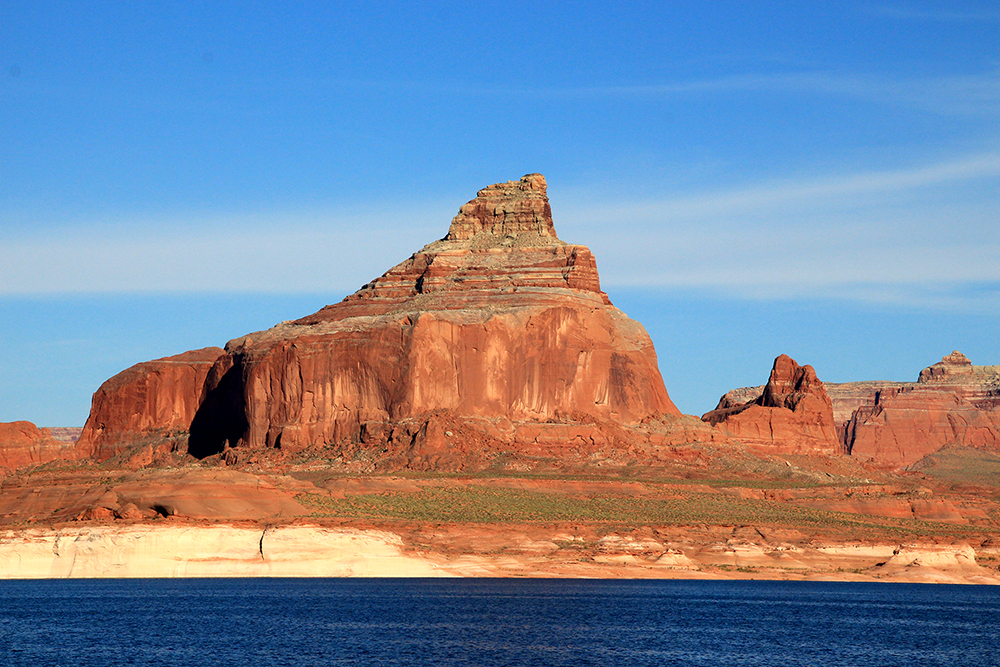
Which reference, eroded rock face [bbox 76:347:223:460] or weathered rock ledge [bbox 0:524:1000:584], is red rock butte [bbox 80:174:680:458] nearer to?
eroded rock face [bbox 76:347:223:460]

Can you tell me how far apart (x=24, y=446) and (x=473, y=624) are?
87818 millimetres

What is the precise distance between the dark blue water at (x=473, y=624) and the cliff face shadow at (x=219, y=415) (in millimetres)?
62368

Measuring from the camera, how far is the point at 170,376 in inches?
6575

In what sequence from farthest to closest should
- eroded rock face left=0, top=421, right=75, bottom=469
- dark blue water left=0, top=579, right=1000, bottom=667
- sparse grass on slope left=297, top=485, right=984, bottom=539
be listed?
1. eroded rock face left=0, top=421, right=75, bottom=469
2. sparse grass on slope left=297, top=485, right=984, bottom=539
3. dark blue water left=0, top=579, right=1000, bottom=667

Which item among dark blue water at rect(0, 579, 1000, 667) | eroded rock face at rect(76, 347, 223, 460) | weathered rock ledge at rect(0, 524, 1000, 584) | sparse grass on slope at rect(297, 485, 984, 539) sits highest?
eroded rock face at rect(76, 347, 223, 460)

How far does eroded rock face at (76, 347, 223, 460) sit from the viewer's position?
165 m

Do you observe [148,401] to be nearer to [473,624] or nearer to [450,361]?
[450,361]

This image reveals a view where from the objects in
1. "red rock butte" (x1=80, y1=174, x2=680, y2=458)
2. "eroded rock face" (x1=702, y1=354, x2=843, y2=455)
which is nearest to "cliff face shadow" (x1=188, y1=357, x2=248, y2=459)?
"red rock butte" (x1=80, y1=174, x2=680, y2=458)

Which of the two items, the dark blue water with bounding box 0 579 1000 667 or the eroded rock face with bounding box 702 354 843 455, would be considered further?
the eroded rock face with bounding box 702 354 843 455

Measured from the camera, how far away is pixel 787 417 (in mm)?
175750

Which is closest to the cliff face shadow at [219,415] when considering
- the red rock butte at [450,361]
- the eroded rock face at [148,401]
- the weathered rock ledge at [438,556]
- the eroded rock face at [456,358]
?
the red rock butte at [450,361]

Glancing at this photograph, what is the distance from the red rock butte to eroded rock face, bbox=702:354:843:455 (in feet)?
60.3

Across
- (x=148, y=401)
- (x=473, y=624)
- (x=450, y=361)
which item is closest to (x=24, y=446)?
(x=148, y=401)

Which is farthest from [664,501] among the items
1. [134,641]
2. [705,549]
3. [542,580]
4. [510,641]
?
[134,641]
